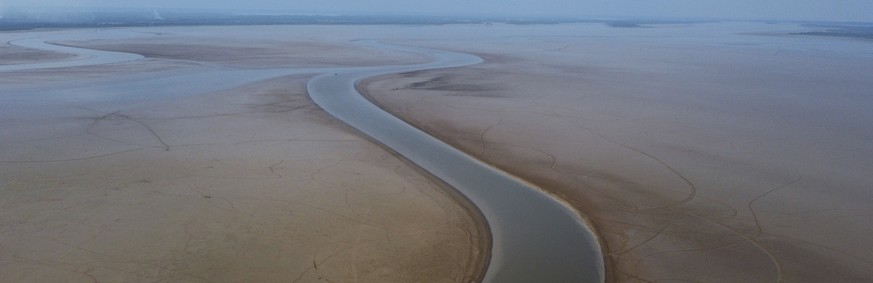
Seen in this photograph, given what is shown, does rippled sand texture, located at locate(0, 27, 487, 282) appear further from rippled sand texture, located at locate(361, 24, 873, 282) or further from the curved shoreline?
rippled sand texture, located at locate(361, 24, 873, 282)

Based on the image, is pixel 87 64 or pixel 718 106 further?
pixel 87 64

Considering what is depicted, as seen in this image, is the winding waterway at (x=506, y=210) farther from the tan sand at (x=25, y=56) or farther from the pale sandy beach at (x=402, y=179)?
the tan sand at (x=25, y=56)

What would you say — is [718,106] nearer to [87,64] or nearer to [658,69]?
[658,69]

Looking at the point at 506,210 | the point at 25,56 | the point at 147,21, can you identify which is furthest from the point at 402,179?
the point at 147,21

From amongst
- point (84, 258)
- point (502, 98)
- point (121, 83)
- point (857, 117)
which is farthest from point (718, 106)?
point (121, 83)

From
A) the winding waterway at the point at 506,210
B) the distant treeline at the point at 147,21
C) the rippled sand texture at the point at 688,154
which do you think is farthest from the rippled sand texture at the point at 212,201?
the distant treeline at the point at 147,21

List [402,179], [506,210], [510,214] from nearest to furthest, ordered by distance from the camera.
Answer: [510,214]
[506,210]
[402,179]

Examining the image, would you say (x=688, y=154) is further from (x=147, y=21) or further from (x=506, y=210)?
(x=147, y=21)
